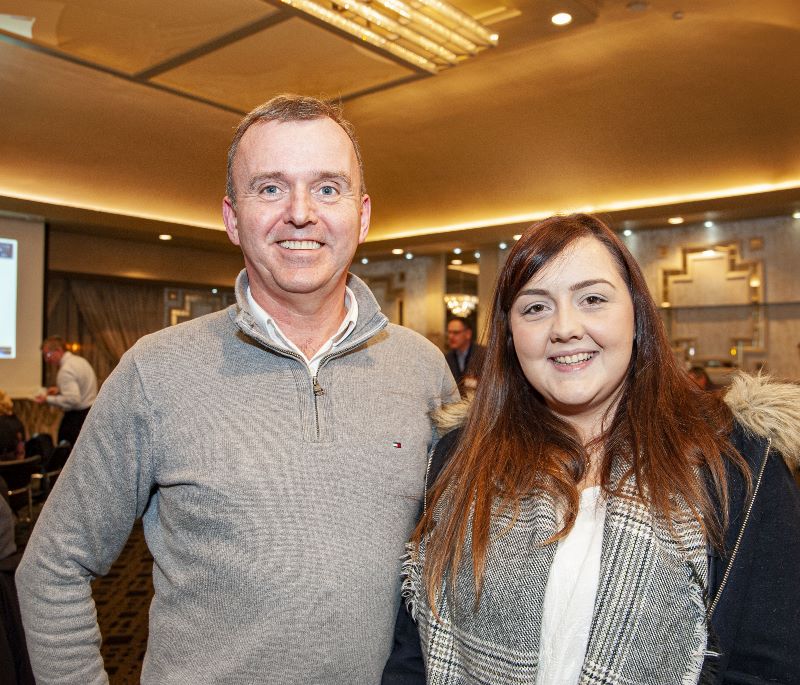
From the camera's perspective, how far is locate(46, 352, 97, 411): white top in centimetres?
761

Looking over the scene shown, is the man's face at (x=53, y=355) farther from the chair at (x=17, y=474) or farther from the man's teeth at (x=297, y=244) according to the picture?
the man's teeth at (x=297, y=244)

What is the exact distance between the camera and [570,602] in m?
1.45

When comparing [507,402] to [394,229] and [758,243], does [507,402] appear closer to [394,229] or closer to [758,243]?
[758,243]

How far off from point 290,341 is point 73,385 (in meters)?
6.71

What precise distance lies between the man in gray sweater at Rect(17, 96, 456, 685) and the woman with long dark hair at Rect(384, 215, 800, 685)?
0.16 metres

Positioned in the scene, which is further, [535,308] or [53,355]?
[53,355]

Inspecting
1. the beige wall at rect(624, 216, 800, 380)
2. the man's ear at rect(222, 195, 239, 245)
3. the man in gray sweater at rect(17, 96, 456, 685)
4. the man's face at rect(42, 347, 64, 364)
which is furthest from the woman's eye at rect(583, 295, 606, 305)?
the beige wall at rect(624, 216, 800, 380)

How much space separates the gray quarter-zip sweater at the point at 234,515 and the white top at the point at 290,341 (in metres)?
0.02

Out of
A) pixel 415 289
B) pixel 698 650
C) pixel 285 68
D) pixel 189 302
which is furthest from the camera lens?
pixel 189 302

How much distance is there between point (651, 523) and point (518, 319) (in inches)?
19.6

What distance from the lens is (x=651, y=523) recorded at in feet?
4.72

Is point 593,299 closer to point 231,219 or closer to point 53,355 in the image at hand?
point 231,219

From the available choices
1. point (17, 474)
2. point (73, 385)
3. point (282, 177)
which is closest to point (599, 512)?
point (282, 177)

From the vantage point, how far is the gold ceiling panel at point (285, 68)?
5.04m
